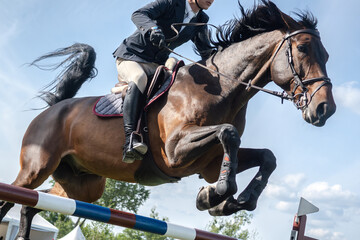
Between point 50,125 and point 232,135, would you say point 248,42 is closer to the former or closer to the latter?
point 232,135

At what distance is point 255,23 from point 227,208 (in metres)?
1.94

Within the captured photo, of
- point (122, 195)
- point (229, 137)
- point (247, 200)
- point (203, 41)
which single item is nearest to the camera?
point (229, 137)

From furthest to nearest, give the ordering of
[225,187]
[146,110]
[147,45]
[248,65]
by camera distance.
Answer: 1. [147,45]
2. [146,110]
3. [248,65]
4. [225,187]

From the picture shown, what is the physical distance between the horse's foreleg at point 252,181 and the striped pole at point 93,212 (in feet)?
1.49

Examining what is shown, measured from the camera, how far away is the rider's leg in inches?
168

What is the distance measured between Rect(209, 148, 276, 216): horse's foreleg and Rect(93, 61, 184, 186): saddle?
2.22 feet

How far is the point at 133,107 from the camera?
4.38m

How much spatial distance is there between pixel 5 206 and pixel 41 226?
1069 centimetres

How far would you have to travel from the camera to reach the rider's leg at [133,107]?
4.26 meters

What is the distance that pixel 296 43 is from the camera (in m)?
4.11

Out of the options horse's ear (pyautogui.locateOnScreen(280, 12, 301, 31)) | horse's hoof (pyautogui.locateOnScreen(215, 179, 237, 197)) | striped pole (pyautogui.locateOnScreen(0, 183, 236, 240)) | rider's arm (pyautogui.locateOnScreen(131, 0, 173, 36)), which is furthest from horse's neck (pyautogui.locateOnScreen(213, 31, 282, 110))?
striped pole (pyautogui.locateOnScreen(0, 183, 236, 240))

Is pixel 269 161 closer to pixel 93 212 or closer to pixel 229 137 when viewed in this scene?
pixel 229 137

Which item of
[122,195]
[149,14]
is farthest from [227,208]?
[122,195]

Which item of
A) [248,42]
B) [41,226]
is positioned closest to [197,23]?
[248,42]
